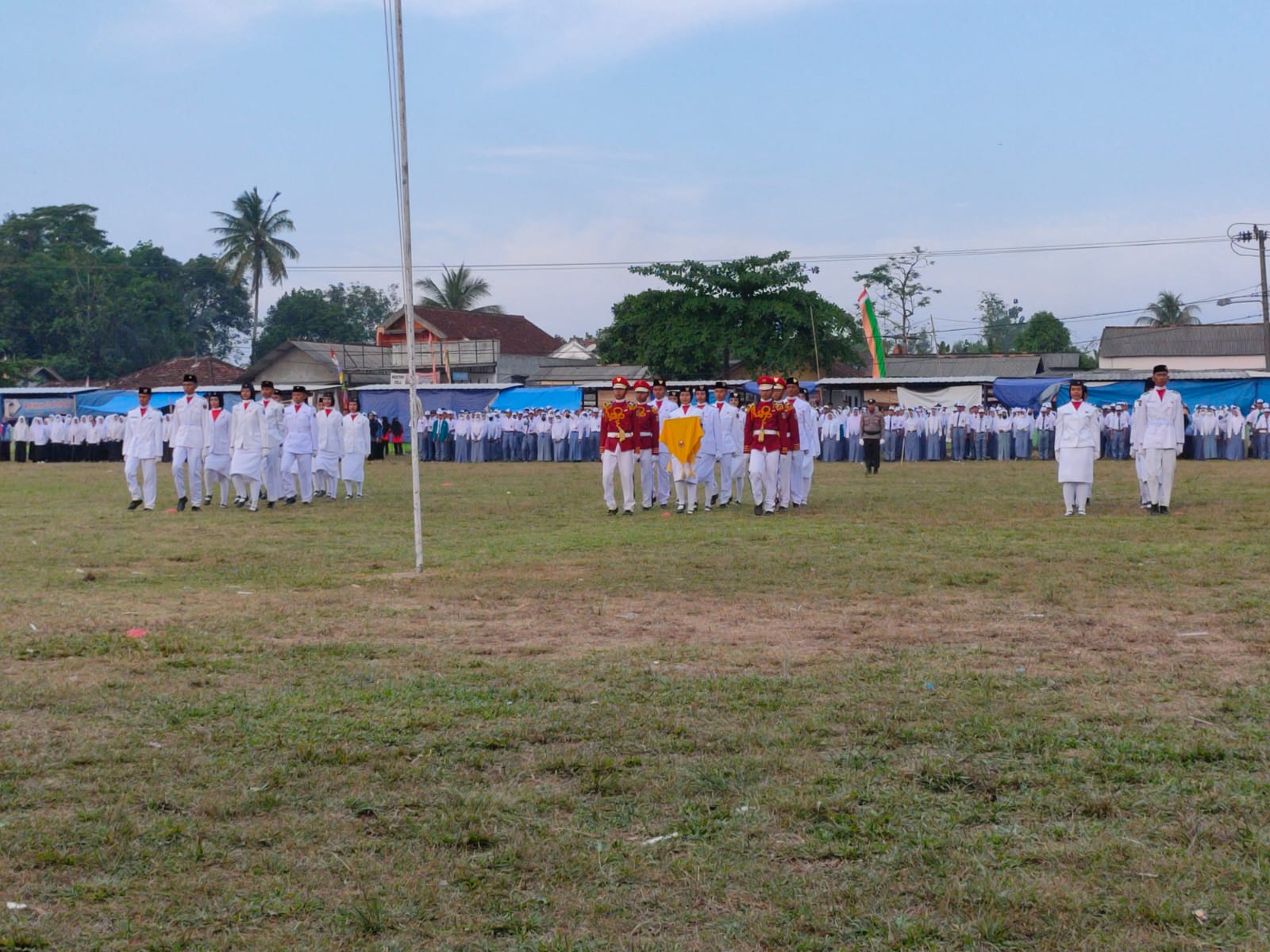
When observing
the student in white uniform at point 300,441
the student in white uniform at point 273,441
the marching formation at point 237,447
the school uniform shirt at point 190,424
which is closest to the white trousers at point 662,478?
the marching formation at point 237,447

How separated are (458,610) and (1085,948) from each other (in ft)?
20.6

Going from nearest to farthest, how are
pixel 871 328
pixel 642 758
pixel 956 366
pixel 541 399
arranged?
pixel 642 758 < pixel 541 399 < pixel 871 328 < pixel 956 366

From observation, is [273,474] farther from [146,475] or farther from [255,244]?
[255,244]

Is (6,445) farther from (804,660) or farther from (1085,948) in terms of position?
(1085,948)

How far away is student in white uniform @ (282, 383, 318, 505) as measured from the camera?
20.8 metres

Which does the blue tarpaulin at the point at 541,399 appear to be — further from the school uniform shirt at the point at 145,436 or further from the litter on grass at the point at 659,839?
the litter on grass at the point at 659,839

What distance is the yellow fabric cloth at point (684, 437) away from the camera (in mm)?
18609

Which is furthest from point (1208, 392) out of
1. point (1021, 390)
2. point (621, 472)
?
point (621, 472)

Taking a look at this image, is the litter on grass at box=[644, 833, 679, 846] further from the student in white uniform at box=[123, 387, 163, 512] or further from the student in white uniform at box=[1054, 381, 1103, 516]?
the student in white uniform at box=[123, 387, 163, 512]

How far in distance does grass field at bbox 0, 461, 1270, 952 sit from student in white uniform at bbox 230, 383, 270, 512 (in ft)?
27.3

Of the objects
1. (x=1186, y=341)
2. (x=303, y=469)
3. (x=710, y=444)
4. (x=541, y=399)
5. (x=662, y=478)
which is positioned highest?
(x=1186, y=341)

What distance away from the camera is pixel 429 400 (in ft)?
143

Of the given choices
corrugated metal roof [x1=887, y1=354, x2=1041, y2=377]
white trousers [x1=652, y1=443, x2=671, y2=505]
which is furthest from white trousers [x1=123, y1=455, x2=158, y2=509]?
corrugated metal roof [x1=887, y1=354, x2=1041, y2=377]

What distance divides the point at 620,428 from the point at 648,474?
1141 millimetres
